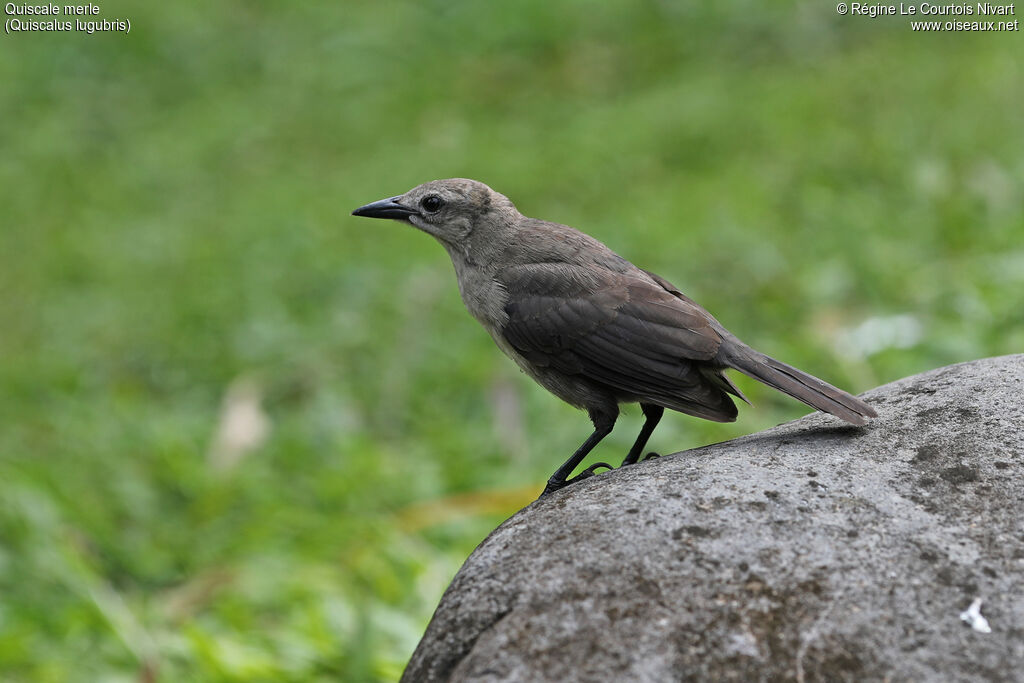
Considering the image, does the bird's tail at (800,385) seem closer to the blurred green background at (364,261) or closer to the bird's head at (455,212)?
the bird's head at (455,212)

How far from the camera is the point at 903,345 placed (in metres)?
6.16

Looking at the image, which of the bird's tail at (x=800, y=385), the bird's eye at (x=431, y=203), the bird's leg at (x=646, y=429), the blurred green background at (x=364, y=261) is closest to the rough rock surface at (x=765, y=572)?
the bird's tail at (x=800, y=385)

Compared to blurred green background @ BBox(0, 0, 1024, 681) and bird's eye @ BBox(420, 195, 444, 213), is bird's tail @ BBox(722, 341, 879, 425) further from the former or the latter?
blurred green background @ BBox(0, 0, 1024, 681)

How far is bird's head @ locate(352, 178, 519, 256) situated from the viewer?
13.8 ft

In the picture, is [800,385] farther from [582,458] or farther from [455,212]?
[455,212]

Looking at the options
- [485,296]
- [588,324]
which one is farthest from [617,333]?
[485,296]

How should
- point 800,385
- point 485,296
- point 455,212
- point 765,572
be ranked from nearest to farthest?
point 765,572, point 800,385, point 485,296, point 455,212

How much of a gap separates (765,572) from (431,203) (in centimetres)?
214

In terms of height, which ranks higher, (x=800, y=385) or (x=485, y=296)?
(x=485, y=296)

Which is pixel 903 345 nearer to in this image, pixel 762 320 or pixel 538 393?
pixel 762 320

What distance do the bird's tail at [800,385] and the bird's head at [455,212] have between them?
3.36 feet

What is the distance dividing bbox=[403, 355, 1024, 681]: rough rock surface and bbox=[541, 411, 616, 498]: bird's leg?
18.2 inches

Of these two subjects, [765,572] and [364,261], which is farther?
[364,261]

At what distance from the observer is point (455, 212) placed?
424cm
